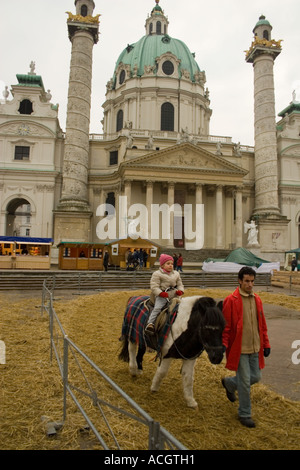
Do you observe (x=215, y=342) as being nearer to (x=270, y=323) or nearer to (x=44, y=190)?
(x=270, y=323)

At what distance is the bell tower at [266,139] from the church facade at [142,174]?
0.12 metres

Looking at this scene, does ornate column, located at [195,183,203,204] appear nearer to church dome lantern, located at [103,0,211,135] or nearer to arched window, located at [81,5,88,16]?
church dome lantern, located at [103,0,211,135]

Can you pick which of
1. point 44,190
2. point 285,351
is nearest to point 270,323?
point 285,351

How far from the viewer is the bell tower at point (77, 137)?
35.7 metres

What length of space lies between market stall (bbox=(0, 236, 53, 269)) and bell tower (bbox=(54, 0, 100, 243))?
7069mm

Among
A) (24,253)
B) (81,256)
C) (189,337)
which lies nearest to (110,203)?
(81,256)

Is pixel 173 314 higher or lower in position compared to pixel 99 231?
lower

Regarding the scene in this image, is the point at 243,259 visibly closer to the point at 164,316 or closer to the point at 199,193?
the point at 199,193

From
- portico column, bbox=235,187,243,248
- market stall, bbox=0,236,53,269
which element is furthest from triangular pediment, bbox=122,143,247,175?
market stall, bbox=0,236,53,269

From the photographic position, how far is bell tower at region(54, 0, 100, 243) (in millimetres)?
35719

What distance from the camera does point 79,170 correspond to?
37250 millimetres

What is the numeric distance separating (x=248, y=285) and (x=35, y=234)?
37216 mm

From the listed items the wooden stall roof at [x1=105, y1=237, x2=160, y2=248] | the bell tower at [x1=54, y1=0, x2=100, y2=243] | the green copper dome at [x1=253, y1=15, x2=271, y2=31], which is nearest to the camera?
the wooden stall roof at [x1=105, y1=237, x2=160, y2=248]
